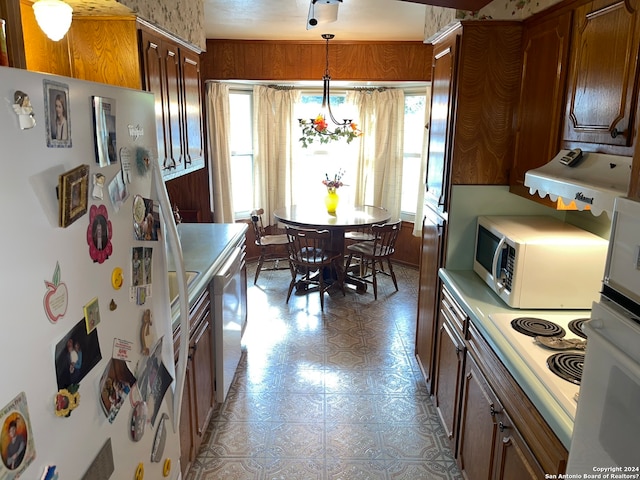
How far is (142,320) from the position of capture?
125cm

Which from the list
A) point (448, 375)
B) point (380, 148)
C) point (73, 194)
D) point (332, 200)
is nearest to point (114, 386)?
point (73, 194)

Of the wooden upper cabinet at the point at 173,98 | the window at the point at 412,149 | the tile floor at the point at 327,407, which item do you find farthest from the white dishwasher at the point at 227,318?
the window at the point at 412,149

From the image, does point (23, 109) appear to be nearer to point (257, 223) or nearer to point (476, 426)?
point (476, 426)

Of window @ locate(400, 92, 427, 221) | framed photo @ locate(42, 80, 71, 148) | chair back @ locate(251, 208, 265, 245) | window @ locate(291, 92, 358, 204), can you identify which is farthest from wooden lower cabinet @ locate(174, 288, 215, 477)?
window @ locate(400, 92, 427, 221)

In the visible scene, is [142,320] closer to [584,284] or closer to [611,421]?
[611,421]

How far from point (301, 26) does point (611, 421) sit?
12.7ft

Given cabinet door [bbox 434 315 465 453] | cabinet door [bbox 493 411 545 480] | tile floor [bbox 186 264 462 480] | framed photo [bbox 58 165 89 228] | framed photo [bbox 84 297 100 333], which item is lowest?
tile floor [bbox 186 264 462 480]

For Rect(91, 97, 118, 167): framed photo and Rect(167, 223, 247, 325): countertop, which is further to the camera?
Rect(167, 223, 247, 325): countertop

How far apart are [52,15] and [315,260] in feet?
11.0

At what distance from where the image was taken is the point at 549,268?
2.01 m

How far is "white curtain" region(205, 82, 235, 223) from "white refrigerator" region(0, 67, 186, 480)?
13.4 feet

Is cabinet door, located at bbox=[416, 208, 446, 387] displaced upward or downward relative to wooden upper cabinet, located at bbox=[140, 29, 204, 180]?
downward

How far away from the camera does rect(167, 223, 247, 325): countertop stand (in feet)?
7.66

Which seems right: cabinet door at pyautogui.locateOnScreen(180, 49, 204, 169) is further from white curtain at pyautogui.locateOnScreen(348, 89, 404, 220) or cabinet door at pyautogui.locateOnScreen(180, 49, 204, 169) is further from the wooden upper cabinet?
white curtain at pyautogui.locateOnScreen(348, 89, 404, 220)
